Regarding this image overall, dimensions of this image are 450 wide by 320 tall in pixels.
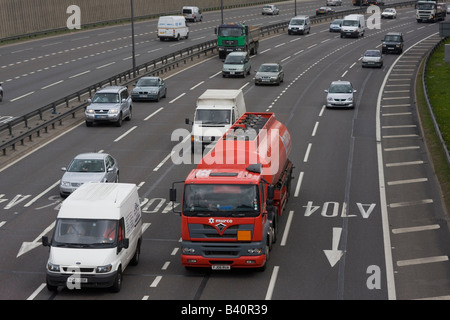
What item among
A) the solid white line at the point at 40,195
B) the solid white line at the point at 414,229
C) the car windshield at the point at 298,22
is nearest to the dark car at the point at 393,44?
the car windshield at the point at 298,22

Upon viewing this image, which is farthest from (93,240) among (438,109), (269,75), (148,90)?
(269,75)

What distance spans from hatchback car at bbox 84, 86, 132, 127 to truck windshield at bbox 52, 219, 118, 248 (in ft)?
79.6

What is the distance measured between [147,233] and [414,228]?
8651 mm

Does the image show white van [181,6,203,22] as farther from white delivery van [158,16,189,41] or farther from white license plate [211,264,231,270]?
white license plate [211,264,231,270]

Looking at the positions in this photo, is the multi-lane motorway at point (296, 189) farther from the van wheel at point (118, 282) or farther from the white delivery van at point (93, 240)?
the white delivery van at point (93, 240)

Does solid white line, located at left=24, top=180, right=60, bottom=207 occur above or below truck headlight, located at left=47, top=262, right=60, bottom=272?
below

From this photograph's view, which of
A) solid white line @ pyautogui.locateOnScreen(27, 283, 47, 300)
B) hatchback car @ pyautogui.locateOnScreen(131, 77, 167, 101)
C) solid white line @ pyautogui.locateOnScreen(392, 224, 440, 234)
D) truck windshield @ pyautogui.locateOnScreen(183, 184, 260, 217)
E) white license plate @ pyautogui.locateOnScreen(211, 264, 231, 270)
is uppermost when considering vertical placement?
truck windshield @ pyautogui.locateOnScreen(183, 184, 260, 217)

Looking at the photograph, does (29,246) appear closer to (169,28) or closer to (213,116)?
(213,116)

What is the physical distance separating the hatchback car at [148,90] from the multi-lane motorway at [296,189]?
871 millimetres

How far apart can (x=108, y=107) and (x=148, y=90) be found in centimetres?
856

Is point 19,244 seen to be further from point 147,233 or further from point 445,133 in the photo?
point 445,133

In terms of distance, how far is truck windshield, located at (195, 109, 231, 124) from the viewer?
131 feet

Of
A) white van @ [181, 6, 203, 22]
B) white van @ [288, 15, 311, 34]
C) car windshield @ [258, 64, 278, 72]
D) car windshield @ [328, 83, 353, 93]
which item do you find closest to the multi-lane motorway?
car windshield @ [328, 83, 353, 93]

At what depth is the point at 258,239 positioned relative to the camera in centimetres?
2241
